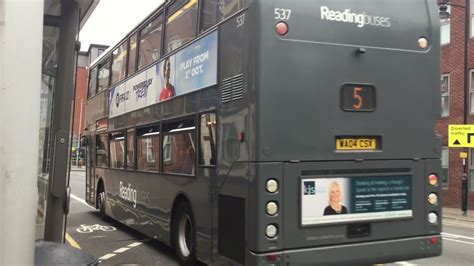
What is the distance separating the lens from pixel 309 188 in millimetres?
5227

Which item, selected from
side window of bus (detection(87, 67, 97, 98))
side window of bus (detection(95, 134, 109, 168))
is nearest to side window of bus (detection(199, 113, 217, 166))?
side window of bus (detection(95, 134, 109, 168))

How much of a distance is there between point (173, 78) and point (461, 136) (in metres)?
13.4

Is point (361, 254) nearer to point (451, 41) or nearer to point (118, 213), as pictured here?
point (118, 213)

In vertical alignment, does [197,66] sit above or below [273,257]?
above

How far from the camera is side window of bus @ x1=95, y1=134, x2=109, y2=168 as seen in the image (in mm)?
12242

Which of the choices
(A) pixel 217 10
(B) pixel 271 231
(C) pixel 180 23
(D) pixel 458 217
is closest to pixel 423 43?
(A) pixel 217 10

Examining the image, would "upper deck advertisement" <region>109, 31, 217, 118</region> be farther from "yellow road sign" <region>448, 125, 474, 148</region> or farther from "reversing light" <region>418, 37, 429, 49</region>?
"yellow road sign" <region>448, 125, 474, 148</region>

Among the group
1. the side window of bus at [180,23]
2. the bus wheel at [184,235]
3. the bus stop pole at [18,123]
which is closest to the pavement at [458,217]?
the bus wheel at [184,235]

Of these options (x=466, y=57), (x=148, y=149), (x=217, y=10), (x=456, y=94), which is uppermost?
(x=466, y=57)

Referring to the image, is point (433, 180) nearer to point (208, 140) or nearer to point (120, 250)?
point (208, 140)

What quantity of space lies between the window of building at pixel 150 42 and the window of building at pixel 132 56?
30cm

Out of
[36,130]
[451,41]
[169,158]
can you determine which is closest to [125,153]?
[169,158]

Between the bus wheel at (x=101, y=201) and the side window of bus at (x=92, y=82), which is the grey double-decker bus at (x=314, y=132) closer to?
the bus wheel at (x=101, y=201)

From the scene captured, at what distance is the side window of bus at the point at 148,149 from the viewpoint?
8.48 meters
